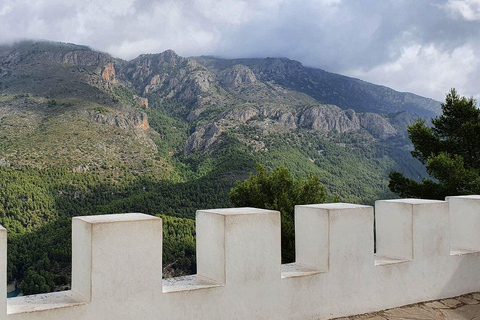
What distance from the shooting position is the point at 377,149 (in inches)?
3927

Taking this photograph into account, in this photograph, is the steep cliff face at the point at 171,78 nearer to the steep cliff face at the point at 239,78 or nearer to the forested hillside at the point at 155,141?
the forested hillside at the point at 155,141

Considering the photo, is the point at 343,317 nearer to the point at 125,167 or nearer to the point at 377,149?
the point at 125,167

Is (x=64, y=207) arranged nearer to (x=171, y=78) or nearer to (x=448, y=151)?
(x=448, y=151)

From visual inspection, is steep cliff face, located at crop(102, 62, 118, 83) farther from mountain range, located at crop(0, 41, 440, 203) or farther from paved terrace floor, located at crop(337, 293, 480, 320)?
paved terrace floor, located at crop(337, 293, 480, 320)

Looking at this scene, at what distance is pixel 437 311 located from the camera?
350cm

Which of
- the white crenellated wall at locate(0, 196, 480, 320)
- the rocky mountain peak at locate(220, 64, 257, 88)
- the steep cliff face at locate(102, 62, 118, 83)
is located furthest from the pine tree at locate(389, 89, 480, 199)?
the rocky mountain peak at locate(220, 64, 257, 88)

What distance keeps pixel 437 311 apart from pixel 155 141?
8790 centimetres

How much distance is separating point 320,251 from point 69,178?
6138cm

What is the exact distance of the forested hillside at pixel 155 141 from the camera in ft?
177

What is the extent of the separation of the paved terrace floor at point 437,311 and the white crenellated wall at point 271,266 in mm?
60

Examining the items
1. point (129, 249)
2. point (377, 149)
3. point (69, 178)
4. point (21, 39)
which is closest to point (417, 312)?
point (129, 249)

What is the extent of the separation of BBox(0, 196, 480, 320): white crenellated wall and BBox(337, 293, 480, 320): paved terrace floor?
0.06m

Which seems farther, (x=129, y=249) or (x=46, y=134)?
(x=46, y=134)

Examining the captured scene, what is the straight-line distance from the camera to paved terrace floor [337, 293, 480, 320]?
3.32 meters
